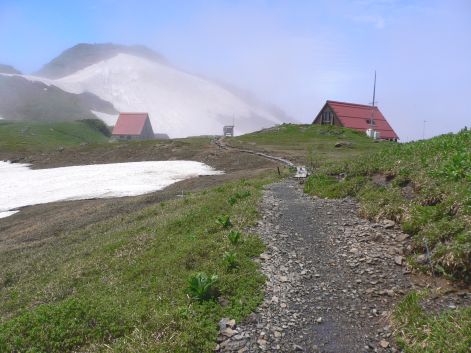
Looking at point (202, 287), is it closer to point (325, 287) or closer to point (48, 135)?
point (325, 287)

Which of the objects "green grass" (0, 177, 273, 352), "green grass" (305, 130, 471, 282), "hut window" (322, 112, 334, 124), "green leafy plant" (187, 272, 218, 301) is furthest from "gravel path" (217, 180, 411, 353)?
"hut window" (322, 112, 334, 124)

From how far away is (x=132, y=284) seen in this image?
1137 centimetres

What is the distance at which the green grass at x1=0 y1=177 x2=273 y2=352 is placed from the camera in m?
7.97

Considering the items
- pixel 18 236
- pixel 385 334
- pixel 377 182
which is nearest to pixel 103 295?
pixel 385 334

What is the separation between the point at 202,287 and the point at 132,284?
120 inches

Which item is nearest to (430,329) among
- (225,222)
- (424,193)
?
(424,193)

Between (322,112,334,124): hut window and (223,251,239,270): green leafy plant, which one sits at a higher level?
(322,112,334,124): hut window

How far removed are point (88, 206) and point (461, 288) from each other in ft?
87.4

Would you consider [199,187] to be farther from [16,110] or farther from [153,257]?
[16,110]

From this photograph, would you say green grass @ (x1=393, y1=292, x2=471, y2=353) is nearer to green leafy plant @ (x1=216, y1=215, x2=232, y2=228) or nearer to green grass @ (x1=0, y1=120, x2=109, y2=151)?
green leafy plant @ (x1=216, y1=215, x2=232, y2=228)

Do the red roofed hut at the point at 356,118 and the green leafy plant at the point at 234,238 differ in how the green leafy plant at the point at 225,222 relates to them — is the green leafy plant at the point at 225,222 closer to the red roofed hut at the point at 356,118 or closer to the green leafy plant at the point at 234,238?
the green leafy plant at the point at 234,238

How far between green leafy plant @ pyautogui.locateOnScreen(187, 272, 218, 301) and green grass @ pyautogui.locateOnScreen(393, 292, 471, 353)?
162 inches

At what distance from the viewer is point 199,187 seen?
105 ft

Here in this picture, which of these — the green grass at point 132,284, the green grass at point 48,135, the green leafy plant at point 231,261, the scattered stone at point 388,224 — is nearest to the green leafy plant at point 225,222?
the green grass at point 132,284
